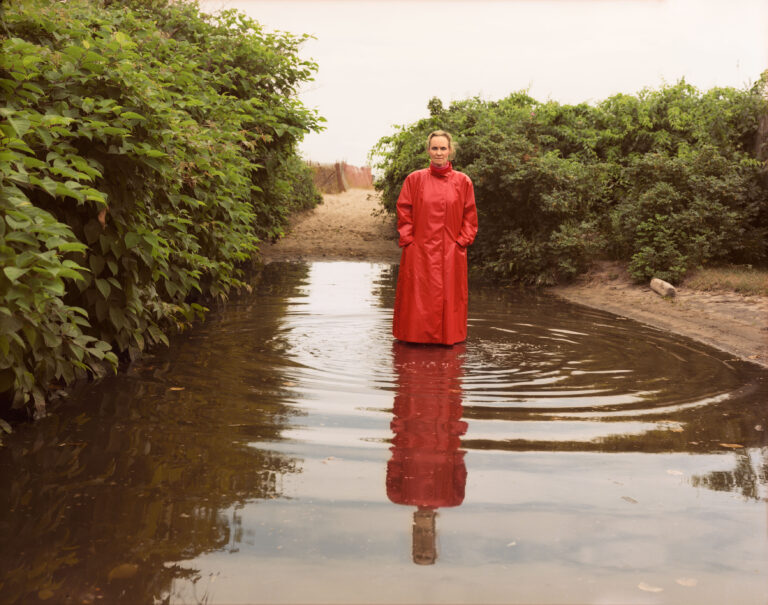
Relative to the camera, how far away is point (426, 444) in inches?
209

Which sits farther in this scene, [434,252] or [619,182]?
[619,182]

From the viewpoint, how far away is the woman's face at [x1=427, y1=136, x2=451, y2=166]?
8602 mm

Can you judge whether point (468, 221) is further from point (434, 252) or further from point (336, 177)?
point (336, 177)

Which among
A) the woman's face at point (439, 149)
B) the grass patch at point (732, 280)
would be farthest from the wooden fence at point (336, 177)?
the woman's face at point (439, 149)

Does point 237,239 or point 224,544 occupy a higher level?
point 237,239

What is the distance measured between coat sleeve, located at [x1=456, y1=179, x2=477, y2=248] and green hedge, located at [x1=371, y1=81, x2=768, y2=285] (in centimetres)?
728

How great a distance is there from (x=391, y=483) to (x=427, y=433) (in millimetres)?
1053

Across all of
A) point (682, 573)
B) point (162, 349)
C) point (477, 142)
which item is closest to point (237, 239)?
point (162, 349)

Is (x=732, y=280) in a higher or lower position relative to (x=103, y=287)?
lower

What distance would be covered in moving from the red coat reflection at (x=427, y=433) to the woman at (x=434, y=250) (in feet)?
1.99

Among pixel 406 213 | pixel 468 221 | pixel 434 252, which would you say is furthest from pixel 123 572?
pixel 468 221

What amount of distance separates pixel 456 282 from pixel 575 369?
178 cm

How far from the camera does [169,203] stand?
297 inches

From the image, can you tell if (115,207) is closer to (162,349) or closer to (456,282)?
(162,349)
